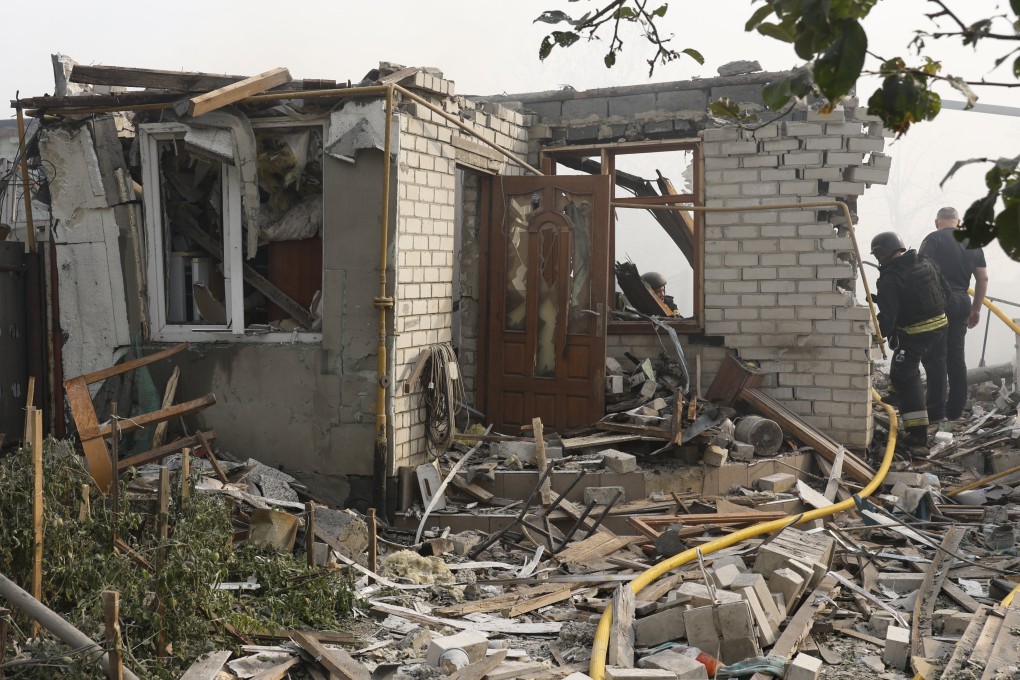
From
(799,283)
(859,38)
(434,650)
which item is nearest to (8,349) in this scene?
(434,650)

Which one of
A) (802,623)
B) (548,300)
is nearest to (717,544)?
(802,623)

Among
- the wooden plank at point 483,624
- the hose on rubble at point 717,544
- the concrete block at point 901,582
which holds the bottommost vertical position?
the wooden plank at point 483,624

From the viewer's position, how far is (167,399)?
7.99m

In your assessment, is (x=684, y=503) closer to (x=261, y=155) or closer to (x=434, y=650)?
(x=434, y=650)

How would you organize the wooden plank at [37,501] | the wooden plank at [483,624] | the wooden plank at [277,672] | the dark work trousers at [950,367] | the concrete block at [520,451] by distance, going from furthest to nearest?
the dark work trousers at [950,367], the concrete block at [520,451], the wooden plank at [483,624], the wooden plank at [277,672], the wooden plank at [37,501]

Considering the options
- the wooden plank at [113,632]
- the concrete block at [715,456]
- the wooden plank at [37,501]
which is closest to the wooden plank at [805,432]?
the concrete block at [715,456]

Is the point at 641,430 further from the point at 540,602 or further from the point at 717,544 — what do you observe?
the point at 540,602

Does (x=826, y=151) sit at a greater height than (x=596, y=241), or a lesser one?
greater

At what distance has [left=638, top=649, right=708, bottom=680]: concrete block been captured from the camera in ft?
15.3

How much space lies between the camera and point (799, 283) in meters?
9.60

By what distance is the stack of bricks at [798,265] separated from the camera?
952 cm

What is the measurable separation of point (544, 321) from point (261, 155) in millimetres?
3013

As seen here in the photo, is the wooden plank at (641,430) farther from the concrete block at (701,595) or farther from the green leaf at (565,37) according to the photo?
the green leaf at (565,37)

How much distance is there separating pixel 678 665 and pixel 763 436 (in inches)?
176
